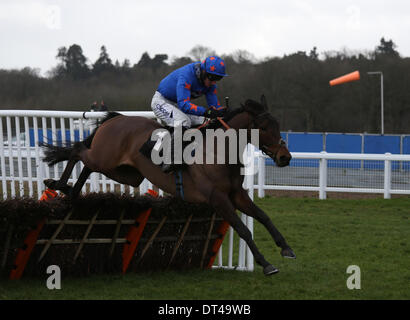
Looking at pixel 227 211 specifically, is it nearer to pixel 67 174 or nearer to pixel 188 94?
pixel 188 94

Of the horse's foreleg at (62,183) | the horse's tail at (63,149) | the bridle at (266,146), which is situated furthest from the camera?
the horse's tail at (63,149)

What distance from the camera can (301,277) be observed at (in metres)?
6.02

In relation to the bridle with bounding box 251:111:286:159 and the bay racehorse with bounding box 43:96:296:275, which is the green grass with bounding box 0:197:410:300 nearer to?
the bay racehorse with bounding box 43:96:296:275

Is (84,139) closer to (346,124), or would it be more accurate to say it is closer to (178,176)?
(178,176)

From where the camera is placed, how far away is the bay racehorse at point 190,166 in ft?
17.2

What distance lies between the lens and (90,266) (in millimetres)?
5699

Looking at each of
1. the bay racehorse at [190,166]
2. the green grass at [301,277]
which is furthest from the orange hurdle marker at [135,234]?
the bay racehorse at [190,166]

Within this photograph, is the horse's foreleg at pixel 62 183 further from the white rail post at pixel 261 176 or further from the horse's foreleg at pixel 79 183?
the white rail post at pixel 261 176

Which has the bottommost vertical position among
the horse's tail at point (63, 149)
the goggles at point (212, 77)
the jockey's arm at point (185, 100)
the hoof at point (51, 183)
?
the hoof at point (51, 183)

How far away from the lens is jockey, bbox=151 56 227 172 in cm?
545

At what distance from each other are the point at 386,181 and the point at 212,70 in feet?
25.5

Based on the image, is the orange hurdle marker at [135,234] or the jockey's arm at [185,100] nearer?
the jockey's arm at [185,100]

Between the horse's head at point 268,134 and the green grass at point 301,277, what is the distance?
1221 mm

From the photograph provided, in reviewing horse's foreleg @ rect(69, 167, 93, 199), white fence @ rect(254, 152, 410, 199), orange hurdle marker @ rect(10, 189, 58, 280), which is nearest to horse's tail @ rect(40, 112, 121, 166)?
horse's foreleg @ rect(69, 167, 93, 199)
